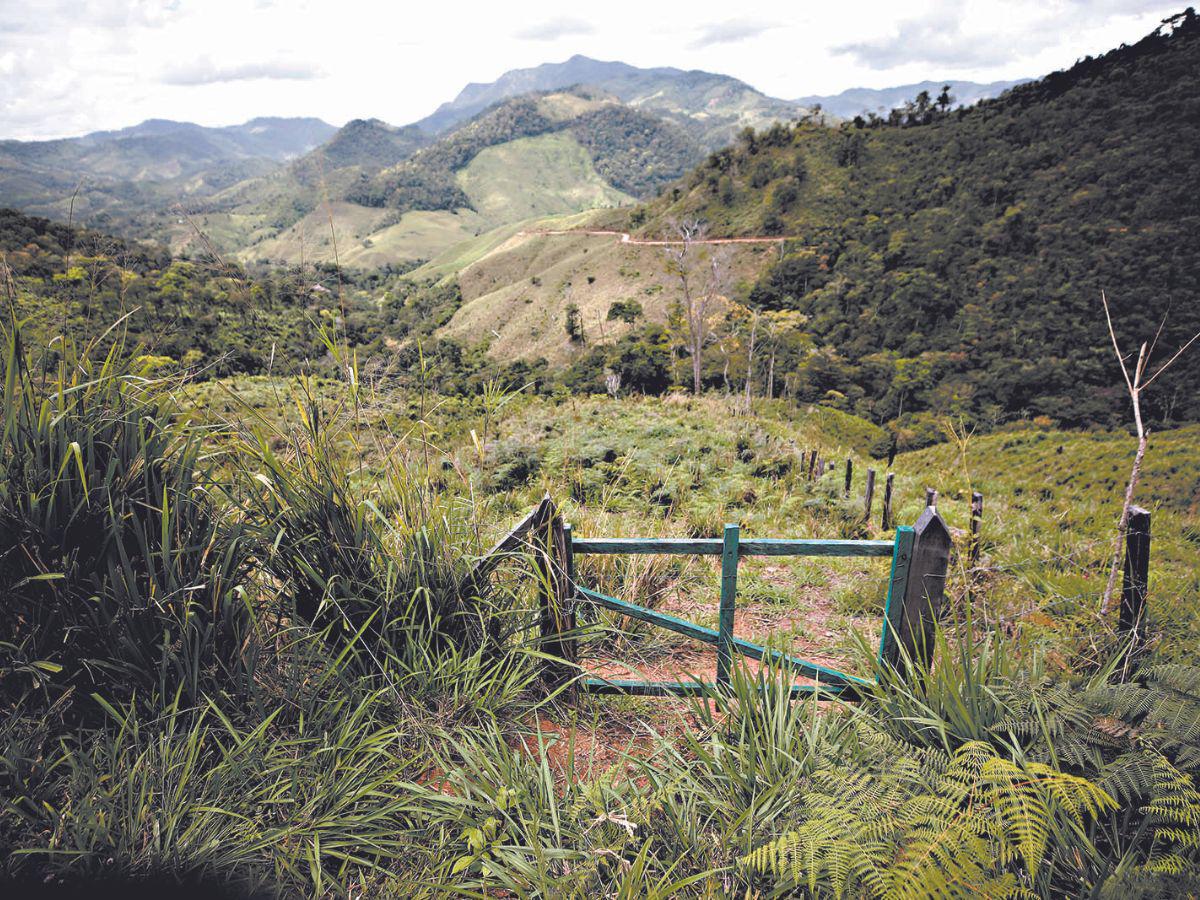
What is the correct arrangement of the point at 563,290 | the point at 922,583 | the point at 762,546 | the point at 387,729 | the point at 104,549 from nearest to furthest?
the point at 104,549 → the point at 387,729 → the point at 922,583 → the point at 762,546 → the point at 563,290

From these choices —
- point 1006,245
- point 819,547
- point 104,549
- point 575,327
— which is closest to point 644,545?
point 819,547

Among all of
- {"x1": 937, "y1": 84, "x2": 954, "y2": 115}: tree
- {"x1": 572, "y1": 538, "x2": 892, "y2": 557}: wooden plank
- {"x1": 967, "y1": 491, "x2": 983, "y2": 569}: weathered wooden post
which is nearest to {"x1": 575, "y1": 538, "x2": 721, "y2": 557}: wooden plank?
{"x1": 572, "y1": 538, "x2": 892, "y2": 557}: wooden plank

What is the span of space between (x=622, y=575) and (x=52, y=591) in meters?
2.90

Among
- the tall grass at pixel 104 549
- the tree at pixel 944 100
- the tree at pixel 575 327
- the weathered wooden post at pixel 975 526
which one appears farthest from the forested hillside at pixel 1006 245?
the tall grass at pixel 104 549

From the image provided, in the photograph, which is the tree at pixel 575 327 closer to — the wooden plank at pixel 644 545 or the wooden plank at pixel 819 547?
the wooden plank at pixel 644 545

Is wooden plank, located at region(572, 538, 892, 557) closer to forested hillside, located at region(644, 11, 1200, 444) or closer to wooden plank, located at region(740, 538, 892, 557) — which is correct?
wooden plank, located at region(740, 538, 892, 557)

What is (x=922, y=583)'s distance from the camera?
2.75m

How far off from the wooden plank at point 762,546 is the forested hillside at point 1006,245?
1259 inches

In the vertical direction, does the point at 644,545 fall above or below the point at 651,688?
above

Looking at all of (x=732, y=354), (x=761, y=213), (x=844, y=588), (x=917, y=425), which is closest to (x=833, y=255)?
(x=761, y=213)

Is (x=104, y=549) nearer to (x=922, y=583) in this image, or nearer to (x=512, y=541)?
(x=512, y=541)

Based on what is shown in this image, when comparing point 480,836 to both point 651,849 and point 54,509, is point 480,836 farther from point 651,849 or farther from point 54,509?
point 54,509

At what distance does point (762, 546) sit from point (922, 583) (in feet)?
2.45

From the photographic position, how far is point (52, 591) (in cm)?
186
